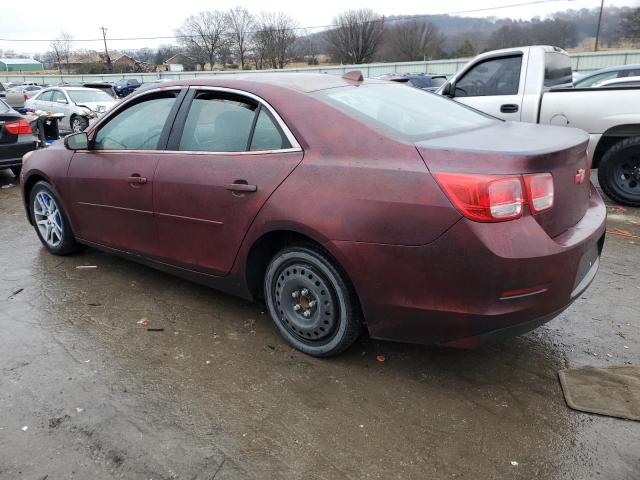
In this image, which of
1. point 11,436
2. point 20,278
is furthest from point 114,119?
point 11,436

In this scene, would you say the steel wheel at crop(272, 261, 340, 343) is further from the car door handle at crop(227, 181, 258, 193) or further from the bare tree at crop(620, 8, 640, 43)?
the bare tree at crop(620, 8, 640, 43)

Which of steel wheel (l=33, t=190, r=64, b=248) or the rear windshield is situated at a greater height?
the rear windshield

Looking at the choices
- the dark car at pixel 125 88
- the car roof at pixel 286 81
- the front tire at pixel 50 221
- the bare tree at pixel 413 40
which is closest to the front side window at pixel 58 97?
the front tire at pixel 50 221

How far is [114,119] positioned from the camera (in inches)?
162

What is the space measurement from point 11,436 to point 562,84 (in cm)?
752

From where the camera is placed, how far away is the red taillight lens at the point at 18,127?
8.34 metres

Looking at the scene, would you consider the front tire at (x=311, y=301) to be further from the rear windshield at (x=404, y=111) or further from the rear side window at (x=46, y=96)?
the rear side window at (x=46, y=96)

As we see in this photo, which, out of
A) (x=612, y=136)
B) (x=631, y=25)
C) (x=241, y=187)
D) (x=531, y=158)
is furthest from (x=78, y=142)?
(x=631, y=25)

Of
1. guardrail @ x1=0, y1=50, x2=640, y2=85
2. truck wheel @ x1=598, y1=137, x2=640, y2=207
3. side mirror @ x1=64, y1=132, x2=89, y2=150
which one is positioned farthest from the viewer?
guardrail @ x1=0, y1=50, x2=640, y2=85

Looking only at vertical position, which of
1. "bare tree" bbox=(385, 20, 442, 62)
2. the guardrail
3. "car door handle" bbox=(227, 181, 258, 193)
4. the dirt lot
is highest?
"bare tree" bbox=(385, 20, 442, 62)

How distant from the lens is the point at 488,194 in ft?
7.56

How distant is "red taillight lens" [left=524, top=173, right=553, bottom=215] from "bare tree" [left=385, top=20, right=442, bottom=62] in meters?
66.4

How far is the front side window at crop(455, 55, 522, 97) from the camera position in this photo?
21.2 feet

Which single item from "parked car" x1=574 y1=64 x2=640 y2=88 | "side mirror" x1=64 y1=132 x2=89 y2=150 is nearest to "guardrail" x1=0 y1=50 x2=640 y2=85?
"parked car" x1=574 y1=64 x2=640 y2=88
